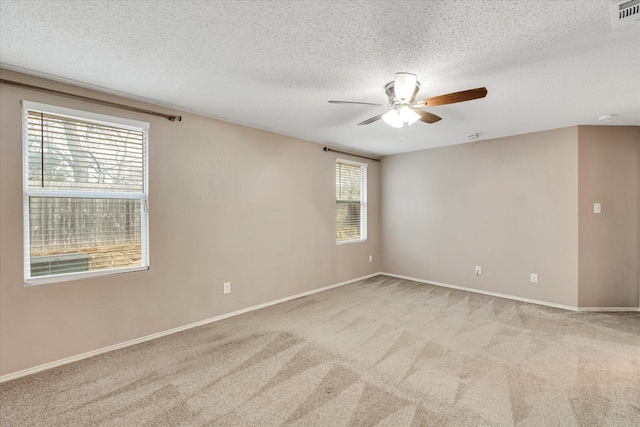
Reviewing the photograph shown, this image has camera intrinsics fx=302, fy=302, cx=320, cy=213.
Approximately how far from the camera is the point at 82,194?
8.85 feet

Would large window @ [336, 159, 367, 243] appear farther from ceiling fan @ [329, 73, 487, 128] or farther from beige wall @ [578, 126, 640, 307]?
beige wall @ [578, 126, 640, 307]

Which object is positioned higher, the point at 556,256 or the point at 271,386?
the point at 556,256

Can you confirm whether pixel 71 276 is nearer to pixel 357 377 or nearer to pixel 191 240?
pixel 191 240

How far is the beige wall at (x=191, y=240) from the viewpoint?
240cm

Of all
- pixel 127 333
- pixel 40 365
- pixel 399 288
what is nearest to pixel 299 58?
pixel 127 333

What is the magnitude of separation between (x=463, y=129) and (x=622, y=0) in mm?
2528

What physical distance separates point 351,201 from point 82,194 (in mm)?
3953

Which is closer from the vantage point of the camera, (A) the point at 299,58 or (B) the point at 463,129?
(A) the point at 299,58


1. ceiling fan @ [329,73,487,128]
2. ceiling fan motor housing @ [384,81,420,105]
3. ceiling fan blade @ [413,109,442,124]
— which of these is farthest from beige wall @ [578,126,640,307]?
ceiling fan motor housing @ [384,81,420,105]

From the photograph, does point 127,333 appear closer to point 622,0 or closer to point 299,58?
point 299,58

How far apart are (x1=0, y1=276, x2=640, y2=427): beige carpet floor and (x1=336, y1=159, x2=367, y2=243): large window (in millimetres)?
2029

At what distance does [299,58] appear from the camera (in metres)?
2.18

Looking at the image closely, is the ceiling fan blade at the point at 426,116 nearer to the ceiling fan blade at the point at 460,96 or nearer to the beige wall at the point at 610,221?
the ceiling fan blade at the point at 460,96

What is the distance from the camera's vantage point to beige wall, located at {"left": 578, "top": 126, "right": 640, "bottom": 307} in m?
3.93
